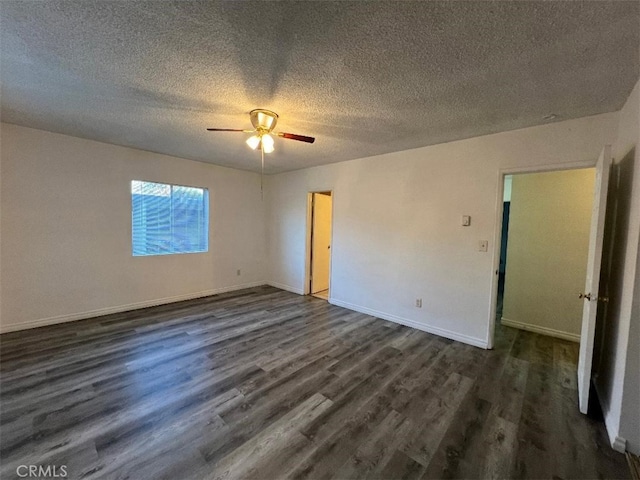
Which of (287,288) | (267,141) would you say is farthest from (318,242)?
(267,141)

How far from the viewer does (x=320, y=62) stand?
175 centimetres

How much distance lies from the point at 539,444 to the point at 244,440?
1.92 m

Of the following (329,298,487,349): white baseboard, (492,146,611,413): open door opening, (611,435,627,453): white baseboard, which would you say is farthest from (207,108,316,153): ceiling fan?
(611,435,627,453): white baseboard

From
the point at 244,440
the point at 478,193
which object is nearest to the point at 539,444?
the point at 244,440

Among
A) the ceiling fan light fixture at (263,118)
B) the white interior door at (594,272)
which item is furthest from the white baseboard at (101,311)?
the white interior door at (594,272)

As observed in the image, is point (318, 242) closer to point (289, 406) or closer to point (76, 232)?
point (289, 406)

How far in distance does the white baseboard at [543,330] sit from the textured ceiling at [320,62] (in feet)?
8.70

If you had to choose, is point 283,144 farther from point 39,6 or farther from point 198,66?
point 39,6

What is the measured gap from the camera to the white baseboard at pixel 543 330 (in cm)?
333

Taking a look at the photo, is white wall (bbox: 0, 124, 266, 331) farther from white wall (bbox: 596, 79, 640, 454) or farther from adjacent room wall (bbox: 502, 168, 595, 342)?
white wall (bbox: 596, 79, 640, 454)

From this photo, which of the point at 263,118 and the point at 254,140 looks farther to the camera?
the point at 254,140

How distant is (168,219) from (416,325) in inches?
170

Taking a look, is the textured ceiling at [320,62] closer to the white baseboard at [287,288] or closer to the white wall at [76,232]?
the white wall at [76,232]

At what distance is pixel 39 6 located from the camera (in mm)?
1347
